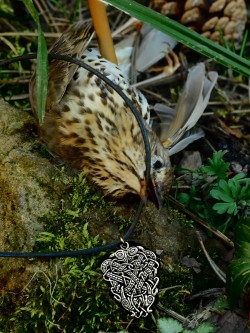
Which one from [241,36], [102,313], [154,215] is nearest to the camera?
[102,313]

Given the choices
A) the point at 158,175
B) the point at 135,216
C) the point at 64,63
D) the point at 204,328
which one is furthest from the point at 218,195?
the point at 64,63

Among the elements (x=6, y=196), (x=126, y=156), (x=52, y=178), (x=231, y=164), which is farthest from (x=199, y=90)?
(x=6, y=196)

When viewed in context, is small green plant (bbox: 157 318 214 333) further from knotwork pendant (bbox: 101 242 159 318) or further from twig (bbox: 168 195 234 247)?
twig (bbox: 168 195 234 247)

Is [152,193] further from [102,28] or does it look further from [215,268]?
[102,28]

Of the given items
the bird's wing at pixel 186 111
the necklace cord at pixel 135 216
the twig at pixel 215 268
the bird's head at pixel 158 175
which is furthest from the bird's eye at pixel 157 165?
the twig at pixel 215 268

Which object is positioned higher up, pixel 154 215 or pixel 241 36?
pixel 241 36

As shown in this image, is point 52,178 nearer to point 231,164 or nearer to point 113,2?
point 113,2
